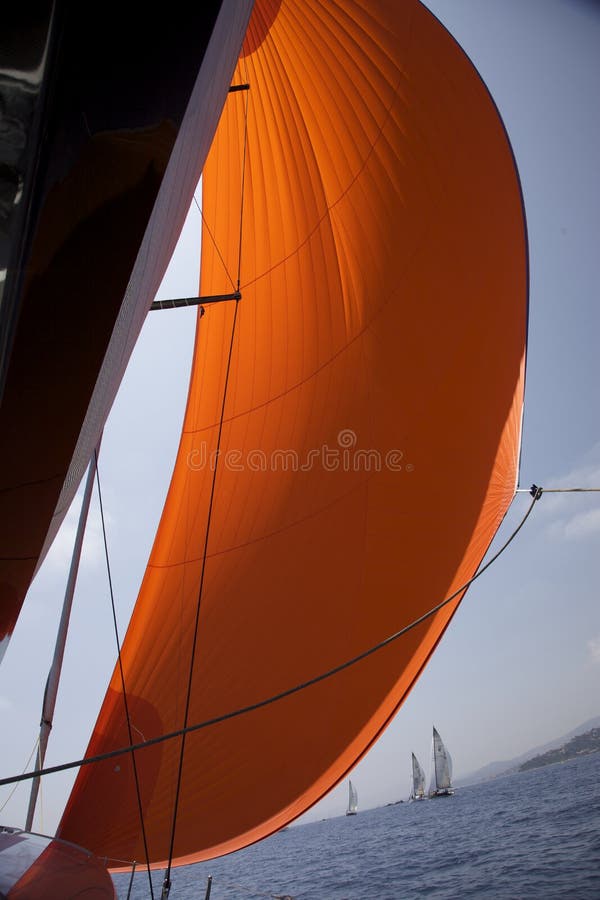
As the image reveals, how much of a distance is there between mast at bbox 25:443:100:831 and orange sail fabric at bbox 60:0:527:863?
1.43 feet

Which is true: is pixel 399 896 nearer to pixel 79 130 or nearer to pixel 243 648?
pixel 243 648

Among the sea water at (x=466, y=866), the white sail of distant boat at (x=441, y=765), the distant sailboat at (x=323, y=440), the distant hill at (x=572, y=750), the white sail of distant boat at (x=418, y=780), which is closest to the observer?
the distant sailboat at (x=323, y=440)

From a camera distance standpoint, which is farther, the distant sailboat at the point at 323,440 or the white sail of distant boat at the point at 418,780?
the white sail of distant boat at the point at 418,780

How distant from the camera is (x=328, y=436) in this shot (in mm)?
4297

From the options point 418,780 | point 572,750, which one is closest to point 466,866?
point 418,780

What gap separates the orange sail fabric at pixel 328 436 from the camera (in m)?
3.55

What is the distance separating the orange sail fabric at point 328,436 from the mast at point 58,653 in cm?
44

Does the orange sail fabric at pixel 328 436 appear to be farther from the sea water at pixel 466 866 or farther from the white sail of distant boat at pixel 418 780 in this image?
the white sail of distant boat at pixel 418 780

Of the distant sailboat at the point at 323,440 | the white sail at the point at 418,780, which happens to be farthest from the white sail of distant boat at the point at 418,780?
the distant sailboat at the point at 323,440

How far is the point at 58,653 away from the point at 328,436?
2360 mm

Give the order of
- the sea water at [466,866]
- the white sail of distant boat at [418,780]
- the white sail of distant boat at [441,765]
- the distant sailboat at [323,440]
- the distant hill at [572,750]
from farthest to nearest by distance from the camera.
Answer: the distant hill at [572,750], the white sail of distant boat at [418,780], the white sail of distant boat at [441,765], the sea water at [466,866], the distant sailboat at [323,440]

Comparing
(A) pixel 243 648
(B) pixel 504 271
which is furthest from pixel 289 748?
(B) pixel 504 271

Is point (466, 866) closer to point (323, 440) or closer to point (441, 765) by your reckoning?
point (323, 440)

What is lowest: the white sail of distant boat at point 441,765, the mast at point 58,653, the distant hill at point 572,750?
the distant hill at point 572,750
